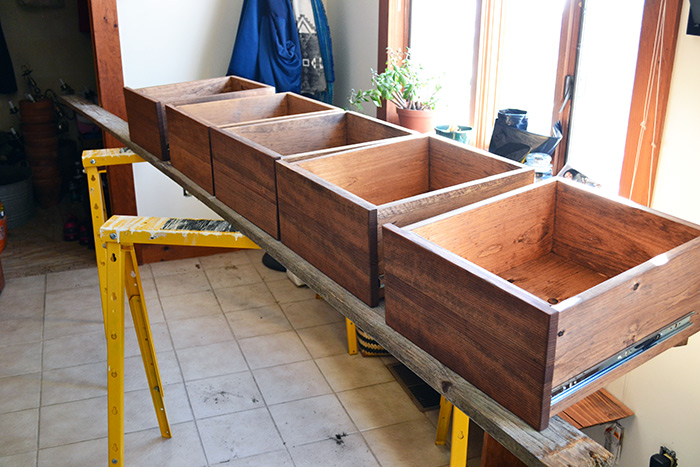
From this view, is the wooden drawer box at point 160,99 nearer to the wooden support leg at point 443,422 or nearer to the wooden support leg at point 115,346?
the wooden support leg at point 115,346

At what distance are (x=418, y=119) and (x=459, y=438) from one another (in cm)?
192

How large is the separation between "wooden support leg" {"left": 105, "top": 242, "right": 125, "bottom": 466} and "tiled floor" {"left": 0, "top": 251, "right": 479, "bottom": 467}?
0.25 meters

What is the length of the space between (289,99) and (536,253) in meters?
1.37

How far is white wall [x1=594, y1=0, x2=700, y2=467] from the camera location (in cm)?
200

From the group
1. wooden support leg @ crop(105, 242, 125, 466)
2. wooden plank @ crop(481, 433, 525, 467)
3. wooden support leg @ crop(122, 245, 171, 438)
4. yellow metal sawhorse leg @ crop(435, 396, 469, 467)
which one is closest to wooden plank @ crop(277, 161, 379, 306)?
yellow metal sawhorse leg @ crop(435, 396, 469, 467)

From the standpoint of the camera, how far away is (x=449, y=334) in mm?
1182

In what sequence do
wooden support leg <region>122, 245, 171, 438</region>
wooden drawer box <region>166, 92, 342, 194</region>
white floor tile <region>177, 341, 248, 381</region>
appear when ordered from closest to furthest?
wooden drawer box <region>166, 92, 342, 194</region> → wooden support leg <region>122, 245, 171, 438</region> → white floor tile <region>177, 341, 248, 381</region>

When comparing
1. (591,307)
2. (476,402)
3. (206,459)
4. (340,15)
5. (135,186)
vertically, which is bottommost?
(206,459)

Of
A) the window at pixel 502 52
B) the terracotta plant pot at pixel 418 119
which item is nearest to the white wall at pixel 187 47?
the window at pixel 502 52

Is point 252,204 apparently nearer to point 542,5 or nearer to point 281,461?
point 281,461

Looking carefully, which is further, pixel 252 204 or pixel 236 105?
pixel 236 105

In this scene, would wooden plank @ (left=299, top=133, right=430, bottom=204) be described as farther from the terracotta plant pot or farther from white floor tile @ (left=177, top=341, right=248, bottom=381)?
white floor tile @ (left=177, top=341, right=248, bottom=381)

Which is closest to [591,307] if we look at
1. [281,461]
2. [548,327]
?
[548,327]

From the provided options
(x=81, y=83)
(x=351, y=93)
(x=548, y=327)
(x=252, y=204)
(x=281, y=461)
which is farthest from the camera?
(x=81, y=83)
